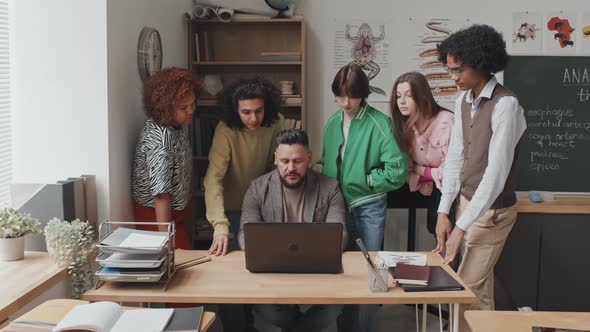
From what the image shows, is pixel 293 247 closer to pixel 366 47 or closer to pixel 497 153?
pixel 497 153

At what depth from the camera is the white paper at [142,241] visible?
7.69 ft

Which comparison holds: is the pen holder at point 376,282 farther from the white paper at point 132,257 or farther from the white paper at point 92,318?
the white paper at point 92,318

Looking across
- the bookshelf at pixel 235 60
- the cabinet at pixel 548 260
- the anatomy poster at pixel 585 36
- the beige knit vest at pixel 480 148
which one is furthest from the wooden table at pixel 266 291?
the anatomy poster at pixel 585 36

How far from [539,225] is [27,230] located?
2984 mm

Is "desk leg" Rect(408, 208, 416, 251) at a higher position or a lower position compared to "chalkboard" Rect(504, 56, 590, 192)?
lower

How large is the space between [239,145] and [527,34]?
237 cm

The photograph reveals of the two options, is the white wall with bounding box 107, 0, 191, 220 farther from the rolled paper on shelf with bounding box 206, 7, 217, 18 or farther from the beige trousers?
the beige trousers

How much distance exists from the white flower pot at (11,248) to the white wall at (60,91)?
1.33 ft

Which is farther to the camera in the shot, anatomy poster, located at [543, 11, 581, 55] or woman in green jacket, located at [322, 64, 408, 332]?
anatomy poster, located at [543, 11, 581, 55]

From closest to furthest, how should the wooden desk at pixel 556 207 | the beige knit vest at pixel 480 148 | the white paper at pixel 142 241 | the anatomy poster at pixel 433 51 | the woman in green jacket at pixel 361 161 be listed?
1. the white paper at pixel 142 241
2. the beige knit vest at pixel 480 148
3. the woman in green jacket at pixel 361 161
4. the wooden desk at pixel 556 207
5. the anatomy poster at pixel 433 51

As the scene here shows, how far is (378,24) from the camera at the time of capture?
14.3ft

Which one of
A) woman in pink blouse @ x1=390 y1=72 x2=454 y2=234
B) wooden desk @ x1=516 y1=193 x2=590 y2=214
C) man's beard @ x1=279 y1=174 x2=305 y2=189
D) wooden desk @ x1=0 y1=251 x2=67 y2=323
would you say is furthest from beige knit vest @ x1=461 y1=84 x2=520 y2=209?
wooden desk @ x1=0 y1=251 x2=67 y2=323

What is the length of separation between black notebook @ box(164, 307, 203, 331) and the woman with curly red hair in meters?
0.94

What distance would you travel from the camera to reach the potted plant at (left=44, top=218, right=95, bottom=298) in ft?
7.77
